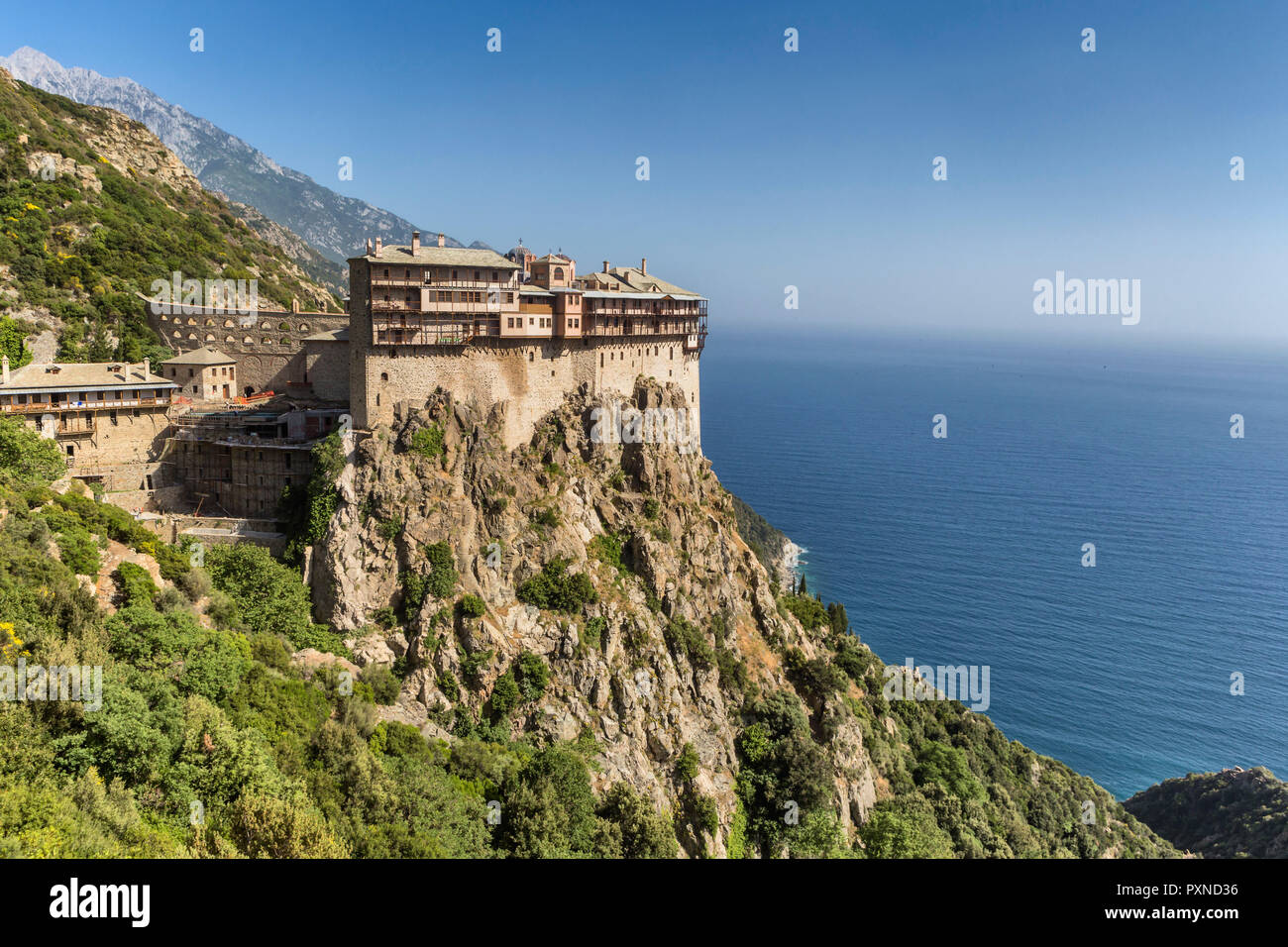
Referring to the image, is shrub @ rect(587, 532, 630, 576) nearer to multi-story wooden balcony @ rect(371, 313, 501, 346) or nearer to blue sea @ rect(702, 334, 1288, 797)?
multi-story wooden balcony @ rect(371, 313, 501, 346)

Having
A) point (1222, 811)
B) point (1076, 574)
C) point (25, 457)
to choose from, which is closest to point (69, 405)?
point (25, 457)

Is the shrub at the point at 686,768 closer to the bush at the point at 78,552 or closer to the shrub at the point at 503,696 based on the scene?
the shrub at the point at 503,696

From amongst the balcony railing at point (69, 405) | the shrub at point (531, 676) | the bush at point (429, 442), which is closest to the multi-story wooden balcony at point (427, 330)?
the bush at point (429, 442)

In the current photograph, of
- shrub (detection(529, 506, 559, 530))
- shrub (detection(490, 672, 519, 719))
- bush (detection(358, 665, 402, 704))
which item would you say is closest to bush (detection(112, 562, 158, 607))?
bush (detection(358, 665, 402, 704))

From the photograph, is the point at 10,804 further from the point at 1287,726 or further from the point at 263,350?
the point at 1287,726

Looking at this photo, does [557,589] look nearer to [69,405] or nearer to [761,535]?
[69,405]
